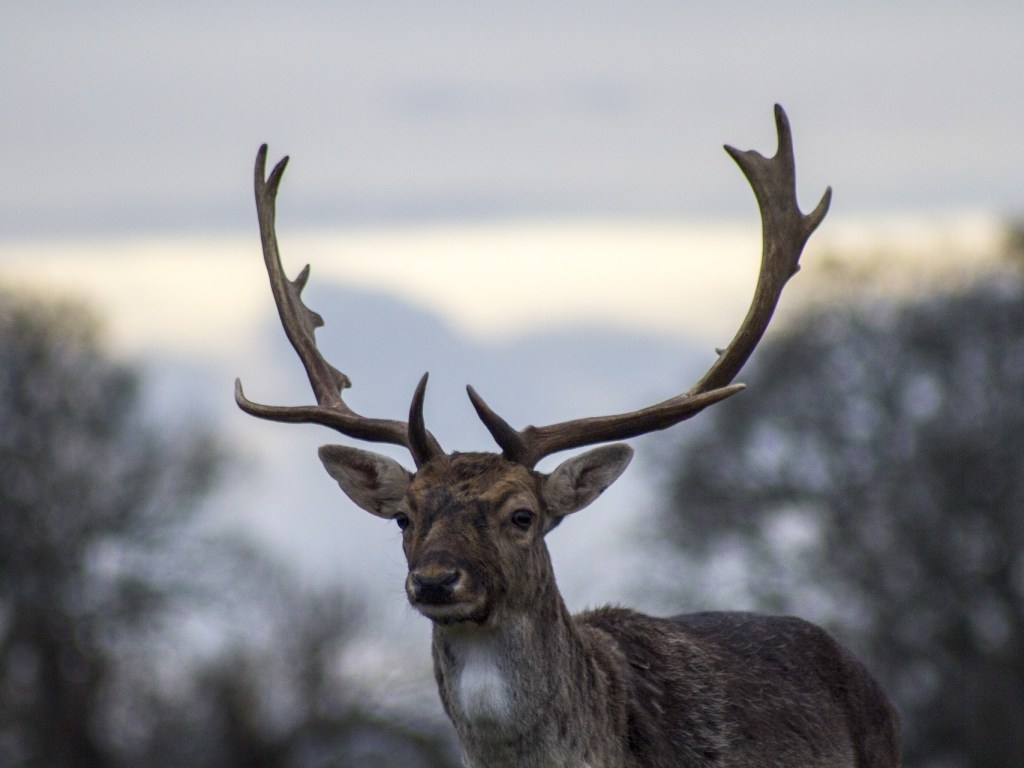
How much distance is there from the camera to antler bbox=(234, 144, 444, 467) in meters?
9.94

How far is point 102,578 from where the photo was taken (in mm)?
47875

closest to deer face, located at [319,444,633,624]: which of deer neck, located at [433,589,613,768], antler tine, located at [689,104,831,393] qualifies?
deer neck, located at [433,589,613,768]

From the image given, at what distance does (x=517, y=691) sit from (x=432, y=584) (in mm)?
795

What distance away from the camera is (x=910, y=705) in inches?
1673

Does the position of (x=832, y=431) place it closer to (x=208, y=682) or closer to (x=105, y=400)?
(x=208, y=682)

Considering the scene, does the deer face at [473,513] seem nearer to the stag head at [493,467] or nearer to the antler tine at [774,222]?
the stag head at [493,467]

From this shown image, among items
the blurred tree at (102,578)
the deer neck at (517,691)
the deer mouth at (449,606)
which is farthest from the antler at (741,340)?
the blurred tree at (102,578)

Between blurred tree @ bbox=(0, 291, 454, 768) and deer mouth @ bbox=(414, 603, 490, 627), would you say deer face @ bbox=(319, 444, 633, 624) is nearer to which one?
deer mouth @ bbox=(414, 603, 490, 627)

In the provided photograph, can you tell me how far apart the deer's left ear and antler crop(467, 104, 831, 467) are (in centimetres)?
17

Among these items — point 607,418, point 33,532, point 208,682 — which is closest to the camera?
point 607,418

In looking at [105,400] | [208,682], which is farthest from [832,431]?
[105,400]

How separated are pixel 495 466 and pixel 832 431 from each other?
114ft

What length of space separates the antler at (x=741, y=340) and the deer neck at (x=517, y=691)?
814 millimetres

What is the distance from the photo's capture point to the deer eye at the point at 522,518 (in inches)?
372
